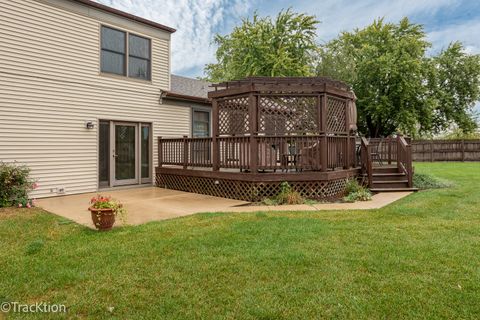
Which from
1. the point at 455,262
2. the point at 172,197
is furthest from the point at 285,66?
the point at 455,262

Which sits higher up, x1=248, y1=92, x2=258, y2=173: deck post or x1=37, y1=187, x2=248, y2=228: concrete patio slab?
x1=248, y1=92, x2=258, y2=173: deck post

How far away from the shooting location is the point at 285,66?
14.0 m

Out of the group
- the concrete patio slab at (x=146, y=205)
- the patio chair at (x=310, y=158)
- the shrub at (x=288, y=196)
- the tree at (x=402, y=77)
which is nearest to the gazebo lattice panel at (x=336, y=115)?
the patio chair at (x=310, y=158)

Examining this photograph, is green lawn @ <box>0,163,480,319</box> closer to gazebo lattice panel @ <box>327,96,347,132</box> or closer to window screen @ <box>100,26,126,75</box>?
gazebo lattice panel @ <box>327,96,347,132</box>

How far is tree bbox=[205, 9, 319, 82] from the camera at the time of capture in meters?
14.6

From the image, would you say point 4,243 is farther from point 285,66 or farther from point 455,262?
point 285,66

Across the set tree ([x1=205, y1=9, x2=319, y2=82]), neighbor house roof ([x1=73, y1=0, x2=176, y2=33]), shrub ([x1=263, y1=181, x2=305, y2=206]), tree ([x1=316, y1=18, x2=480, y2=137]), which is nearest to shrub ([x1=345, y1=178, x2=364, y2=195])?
shrub ([x1=263, y1=181, x2=305, y2=206])

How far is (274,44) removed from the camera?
15156 millimetres

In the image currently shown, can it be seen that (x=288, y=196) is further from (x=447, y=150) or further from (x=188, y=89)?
(x=447, y=150)

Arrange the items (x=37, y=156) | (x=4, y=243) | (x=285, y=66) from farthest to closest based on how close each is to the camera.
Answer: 1. (x=285, y=66)
2. (x=37, y=156)
3. (x=4, y=243)

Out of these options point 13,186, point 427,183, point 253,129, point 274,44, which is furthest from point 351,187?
point 274,44

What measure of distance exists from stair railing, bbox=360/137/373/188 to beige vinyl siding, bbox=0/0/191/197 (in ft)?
21.4

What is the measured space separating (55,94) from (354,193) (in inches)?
300

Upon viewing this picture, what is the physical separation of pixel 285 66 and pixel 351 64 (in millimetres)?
9385
